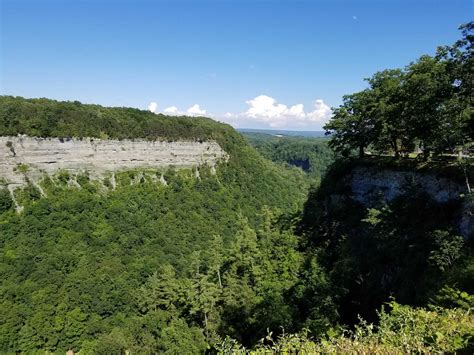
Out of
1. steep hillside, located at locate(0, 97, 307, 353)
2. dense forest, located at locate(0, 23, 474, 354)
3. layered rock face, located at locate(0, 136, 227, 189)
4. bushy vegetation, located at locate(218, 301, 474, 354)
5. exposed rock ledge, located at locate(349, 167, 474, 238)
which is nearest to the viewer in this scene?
bushy vegetation, located at locate(218, 301, 474, 354)

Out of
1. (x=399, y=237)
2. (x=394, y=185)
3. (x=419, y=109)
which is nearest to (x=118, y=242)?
(x=394, y=185)

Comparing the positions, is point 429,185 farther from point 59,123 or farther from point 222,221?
point 59,123

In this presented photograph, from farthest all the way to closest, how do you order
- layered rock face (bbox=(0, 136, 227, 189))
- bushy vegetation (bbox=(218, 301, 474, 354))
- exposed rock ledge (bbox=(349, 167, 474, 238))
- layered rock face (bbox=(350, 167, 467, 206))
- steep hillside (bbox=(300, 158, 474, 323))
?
layered rock face (bbox=(0, 136, 227, 189))
layered rock face (bbox=(350, 167, 467, 206))
exposed rock ledge (bbox=(349, 167, 474, 238))
steep hillside (bbox=(300, 158, 474, 323))
bushy vegetation (bbox=(218, 301, 474, 354))

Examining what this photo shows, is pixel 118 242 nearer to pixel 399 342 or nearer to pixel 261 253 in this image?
pixel 261 253

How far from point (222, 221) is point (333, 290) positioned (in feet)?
141

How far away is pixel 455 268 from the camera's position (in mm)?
16328

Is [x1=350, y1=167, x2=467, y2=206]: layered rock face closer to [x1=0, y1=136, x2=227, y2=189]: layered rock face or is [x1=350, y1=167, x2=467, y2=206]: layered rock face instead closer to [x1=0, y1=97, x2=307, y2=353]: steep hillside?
[x1=0, y1=97, x2=307, y2=353]: steep hillside

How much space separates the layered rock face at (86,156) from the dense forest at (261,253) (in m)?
1.48

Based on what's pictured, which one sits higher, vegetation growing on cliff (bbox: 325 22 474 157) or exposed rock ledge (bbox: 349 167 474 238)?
vegetation growing on cliff (bbox: 325 22 474 157)

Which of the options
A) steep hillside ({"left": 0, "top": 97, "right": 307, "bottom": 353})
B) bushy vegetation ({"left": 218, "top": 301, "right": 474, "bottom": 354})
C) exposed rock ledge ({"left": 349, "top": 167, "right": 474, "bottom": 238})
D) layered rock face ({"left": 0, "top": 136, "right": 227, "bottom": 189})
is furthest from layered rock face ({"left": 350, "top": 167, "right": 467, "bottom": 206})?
layered rock face ({"left": 0, "top": 136, "right": 227, "bottom": 189})

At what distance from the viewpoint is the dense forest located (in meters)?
17.0

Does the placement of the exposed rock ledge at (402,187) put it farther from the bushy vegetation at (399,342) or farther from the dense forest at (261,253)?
the bushy vegetation at (399,342)

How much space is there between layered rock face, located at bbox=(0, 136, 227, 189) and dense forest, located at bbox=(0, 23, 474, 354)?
1482 mm

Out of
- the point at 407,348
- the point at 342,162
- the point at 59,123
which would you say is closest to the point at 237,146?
the point at 59,123
